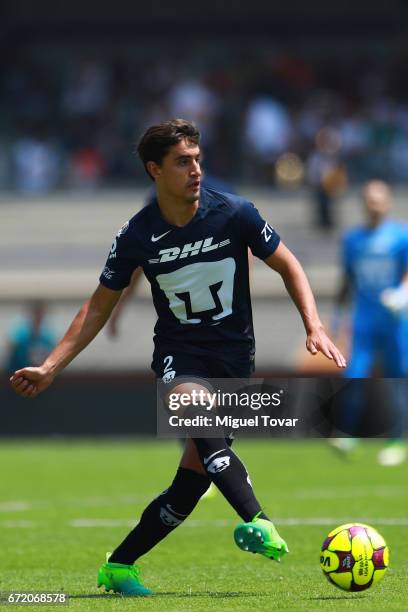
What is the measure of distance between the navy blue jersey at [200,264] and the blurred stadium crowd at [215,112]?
16809 mm

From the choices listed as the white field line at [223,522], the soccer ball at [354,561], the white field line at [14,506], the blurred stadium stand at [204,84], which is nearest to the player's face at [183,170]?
the soccer ball at [354,561]

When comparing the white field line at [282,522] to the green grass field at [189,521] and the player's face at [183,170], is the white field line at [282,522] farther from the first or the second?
the player's face at [183,170]

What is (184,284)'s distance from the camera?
6641 mm

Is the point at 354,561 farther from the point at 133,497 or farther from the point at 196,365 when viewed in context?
the point at 133,497

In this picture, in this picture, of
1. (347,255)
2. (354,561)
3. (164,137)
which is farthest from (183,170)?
(347,255)

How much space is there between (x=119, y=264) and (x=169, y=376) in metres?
0.59

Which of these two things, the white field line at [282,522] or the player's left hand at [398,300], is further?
the player's left hand at [398,300]

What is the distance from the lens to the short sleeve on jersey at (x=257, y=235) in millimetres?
6609

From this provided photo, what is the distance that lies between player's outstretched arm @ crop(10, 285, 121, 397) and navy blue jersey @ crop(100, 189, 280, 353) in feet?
0.29

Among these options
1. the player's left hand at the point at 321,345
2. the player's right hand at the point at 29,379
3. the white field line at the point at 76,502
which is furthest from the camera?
the white field line at the point at 76,502

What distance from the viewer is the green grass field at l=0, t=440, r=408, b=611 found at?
6539mm

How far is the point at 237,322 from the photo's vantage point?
6.73m

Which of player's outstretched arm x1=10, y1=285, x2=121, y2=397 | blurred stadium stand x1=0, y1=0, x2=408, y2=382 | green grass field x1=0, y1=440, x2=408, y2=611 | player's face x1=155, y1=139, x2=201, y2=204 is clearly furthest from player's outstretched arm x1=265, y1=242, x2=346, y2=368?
blurred stadium stand x1=0, y1=0, x2=408, y2=382

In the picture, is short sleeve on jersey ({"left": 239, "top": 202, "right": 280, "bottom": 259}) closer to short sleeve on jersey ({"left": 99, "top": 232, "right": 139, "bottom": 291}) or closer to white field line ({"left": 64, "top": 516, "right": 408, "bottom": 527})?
short sleeve on jersey ({"left": 99, "top": 232, "right": 139, "bottom": 291})
